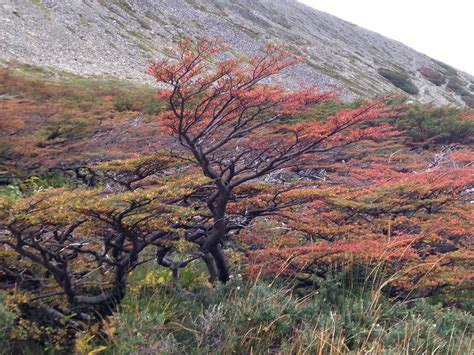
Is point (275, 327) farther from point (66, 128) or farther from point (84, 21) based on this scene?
point (84, 21)

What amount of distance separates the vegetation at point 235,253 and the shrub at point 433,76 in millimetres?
43110

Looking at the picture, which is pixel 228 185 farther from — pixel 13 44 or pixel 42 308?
pixel 13 44

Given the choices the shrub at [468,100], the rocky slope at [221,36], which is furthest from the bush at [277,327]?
the shrub at [468,100]

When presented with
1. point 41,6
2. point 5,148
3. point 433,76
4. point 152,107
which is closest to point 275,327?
point 5,148

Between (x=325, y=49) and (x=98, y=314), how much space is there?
4201 cm

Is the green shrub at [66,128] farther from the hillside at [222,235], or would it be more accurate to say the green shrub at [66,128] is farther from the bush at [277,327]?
the bush at [277,327]

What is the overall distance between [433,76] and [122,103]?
42187 millimetres

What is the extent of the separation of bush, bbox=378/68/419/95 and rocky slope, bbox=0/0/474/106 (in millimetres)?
84

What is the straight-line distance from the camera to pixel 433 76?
1837 inches

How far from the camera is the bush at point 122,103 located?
11.6m

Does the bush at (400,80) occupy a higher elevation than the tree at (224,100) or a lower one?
higher

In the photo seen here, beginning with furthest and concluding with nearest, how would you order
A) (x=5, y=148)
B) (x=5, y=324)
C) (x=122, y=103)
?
(x=122, y=103)
(x=5, y=148)
(x=5, y=324)

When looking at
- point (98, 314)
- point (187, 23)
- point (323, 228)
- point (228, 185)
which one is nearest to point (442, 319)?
point (323, 228)

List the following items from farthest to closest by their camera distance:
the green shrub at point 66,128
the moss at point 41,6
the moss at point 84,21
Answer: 1. the moss at point 84,21
2. the moss at point 41,6
3. the green shrub at point 66,128
